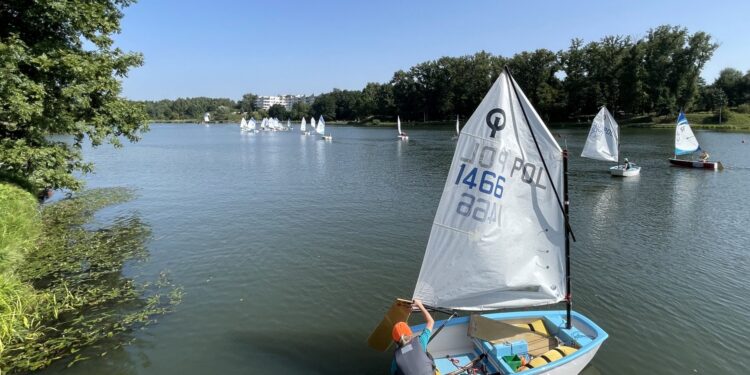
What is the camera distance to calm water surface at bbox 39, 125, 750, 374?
476 inches

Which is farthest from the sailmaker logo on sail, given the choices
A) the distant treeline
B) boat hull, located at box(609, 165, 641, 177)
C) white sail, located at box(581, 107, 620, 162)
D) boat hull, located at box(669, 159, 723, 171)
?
the distant treeline

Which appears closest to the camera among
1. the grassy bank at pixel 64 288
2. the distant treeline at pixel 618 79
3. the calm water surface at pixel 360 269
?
the grassy bank at pixel 64 288

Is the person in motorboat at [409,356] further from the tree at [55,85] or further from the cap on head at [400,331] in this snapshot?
the tree at [55,85]

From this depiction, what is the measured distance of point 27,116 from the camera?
18141 millimetres

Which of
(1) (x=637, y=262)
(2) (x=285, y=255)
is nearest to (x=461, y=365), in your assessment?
(2) (x=285, y=255)

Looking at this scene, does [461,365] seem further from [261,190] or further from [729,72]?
[729,72]

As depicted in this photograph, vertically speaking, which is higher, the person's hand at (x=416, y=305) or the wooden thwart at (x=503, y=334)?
the person's hand at (x=416, y=305)

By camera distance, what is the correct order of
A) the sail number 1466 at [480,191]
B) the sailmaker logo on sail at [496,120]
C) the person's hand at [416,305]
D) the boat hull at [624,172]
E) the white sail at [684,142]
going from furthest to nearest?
the white sail at [684,142] → the boat hull at [624,172] → the sail number 1466 at [480,191] → the person's hand at [416,305] → the sailmaker logo on sail at [496,120]

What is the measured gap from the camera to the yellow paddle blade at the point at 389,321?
949cm

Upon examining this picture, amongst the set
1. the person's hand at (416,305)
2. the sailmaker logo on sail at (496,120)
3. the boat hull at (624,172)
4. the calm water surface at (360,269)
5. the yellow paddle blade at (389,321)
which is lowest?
the calm water surface at (360,269)

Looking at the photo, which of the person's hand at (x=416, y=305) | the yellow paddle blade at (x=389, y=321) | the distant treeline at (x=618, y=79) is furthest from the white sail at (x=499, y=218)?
the distant treeline at (x=618, y=79)

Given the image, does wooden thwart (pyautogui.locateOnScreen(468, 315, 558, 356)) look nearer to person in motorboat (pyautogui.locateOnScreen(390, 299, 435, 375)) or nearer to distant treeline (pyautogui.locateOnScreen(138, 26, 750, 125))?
person in motorboat (pyautogui.locateOnScreen(390, 299, 435, 375))

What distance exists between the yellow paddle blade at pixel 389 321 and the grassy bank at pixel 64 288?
8018 mm

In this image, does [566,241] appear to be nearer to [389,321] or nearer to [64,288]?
[389,321]
